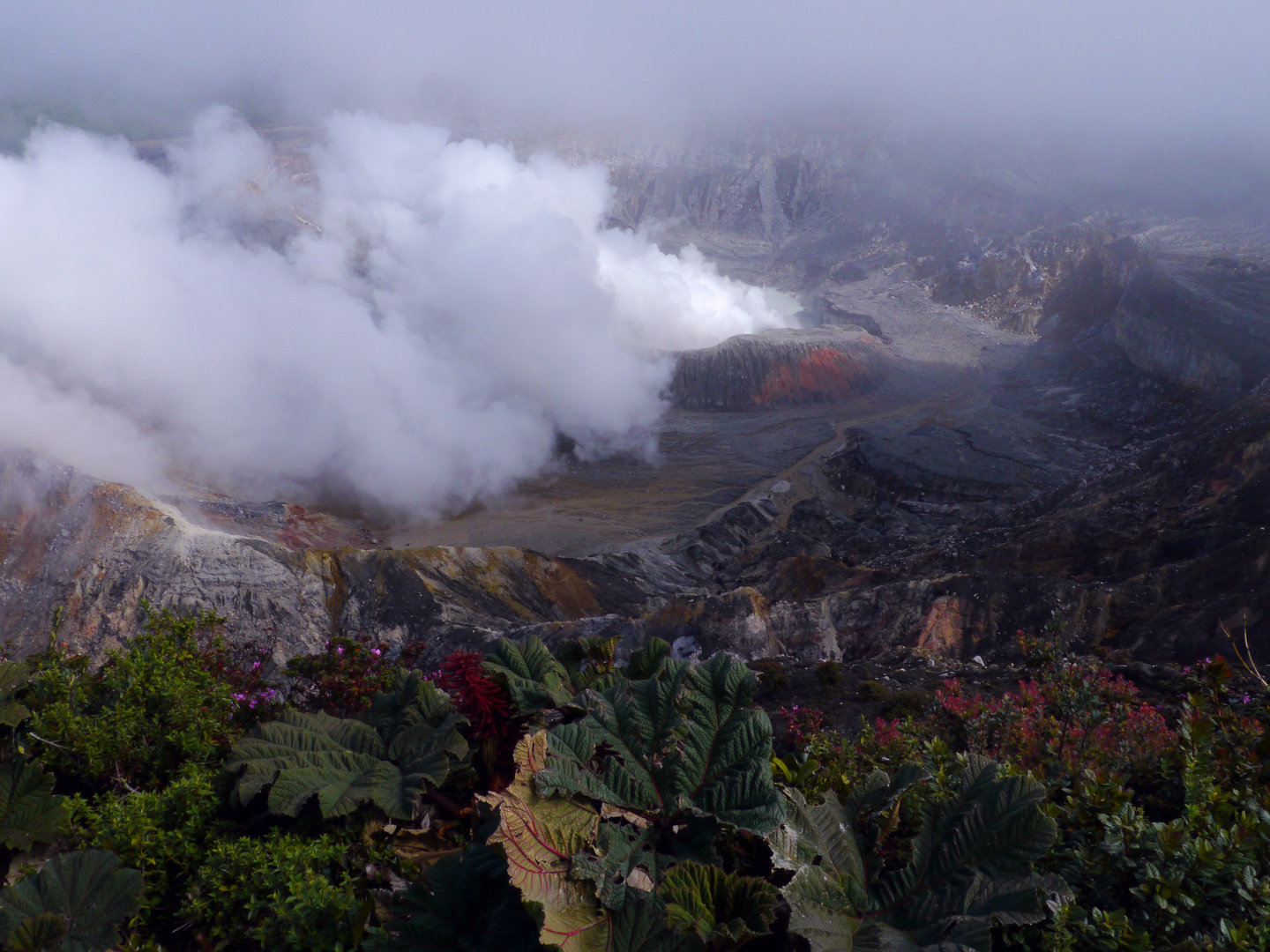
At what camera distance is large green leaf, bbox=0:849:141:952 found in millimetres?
3066

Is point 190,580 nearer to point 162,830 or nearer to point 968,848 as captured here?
point 162,830

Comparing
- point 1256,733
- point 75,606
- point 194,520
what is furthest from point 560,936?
point 194,520

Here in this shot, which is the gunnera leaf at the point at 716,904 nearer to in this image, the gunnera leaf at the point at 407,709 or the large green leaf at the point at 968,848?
the large green leaf at the point at 968,848

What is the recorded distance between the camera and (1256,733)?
14.4 feet

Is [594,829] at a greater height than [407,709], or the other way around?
[594,829]

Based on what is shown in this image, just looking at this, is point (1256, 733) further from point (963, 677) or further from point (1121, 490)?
point (1121, 490)

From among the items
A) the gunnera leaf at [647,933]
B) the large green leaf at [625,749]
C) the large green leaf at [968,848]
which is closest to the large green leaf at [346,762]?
the large green leaf at [625,749]

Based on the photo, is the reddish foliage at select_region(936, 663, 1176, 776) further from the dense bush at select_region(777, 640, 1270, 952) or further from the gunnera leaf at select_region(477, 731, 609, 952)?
the gunnera leaf at select_region(477, 731, 609, 952)

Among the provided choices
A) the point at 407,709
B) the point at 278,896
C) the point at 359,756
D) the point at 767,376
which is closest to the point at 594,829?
the point at 278,896

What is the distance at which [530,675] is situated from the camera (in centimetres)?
448

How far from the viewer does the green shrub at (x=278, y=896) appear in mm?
3180

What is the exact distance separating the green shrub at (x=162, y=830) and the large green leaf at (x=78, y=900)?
0.34 meters

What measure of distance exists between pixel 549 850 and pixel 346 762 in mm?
1824

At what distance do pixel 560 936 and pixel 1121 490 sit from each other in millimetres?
43838
